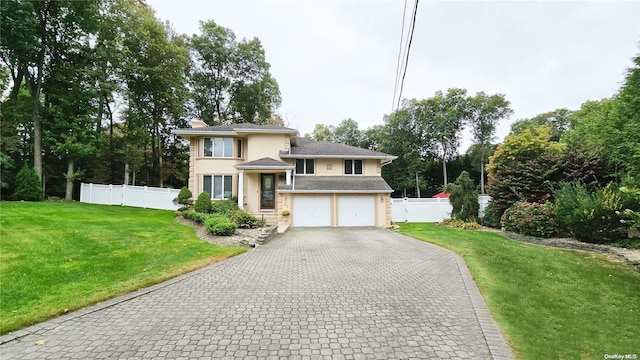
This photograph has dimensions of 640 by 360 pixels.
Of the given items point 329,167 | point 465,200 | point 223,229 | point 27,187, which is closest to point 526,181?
point 465,200

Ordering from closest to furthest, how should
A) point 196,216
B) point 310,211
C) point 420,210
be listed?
1. point 196,216
2. point 310,211
3. point 420,210

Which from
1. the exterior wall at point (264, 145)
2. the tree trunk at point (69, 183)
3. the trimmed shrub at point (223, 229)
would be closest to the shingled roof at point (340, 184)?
the exterior wall at point (264, 145)

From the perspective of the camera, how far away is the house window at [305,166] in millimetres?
18328

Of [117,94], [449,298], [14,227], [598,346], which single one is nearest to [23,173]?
[117,94]

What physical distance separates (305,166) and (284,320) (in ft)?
46.9

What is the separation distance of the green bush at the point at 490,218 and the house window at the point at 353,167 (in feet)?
27.7

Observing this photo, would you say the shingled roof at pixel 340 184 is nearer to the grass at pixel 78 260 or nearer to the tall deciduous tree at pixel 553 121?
the grass at pixel 78 260

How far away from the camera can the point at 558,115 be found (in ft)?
121

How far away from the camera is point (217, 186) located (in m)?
17.8

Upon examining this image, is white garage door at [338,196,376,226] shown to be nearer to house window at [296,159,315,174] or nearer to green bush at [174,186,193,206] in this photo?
house window at [296,159,315,174]

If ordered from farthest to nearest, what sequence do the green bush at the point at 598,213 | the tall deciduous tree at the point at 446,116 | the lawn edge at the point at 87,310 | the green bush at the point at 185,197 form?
the tall deciduous tree at the point at 446,116, the green bush at the point at 185,197, the green bush at the point at 598,213, the lawn edge at the point at 87,310

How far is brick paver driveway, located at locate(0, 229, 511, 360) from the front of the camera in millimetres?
3602

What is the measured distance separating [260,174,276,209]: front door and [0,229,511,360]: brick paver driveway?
10083 millimetres

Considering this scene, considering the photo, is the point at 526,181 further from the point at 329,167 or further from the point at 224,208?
the point at 224,208
